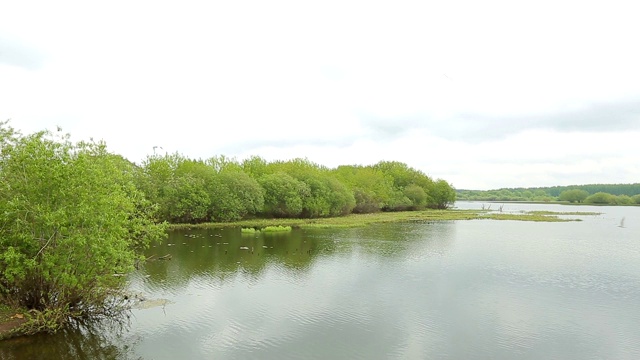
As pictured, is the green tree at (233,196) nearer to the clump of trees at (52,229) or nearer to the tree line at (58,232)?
the tree line at (58,232)

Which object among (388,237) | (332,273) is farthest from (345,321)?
(388,237)

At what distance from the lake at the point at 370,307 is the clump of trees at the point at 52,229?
87.4 inches

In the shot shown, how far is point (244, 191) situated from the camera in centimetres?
8062

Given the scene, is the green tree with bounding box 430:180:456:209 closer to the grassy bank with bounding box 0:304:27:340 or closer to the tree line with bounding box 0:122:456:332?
the tree line with bounding box 0:122:456:332

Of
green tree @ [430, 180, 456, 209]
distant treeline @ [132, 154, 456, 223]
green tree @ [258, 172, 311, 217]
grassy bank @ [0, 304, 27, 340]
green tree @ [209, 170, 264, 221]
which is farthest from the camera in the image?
green tree @ [430, 180, 456, 209]

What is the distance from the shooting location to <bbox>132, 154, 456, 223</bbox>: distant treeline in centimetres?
7288

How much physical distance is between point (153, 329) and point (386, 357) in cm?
1122

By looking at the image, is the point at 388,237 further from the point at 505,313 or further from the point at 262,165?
the point at 262,165

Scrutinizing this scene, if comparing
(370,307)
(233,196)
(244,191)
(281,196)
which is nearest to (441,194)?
(281,196)

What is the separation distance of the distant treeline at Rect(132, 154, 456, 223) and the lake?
28.4m

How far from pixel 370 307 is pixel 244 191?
59296 mm

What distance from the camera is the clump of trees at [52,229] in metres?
18.3

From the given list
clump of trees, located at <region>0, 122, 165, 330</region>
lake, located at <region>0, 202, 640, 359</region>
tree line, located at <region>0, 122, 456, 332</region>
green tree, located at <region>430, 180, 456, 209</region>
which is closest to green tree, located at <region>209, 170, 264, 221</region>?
lake, located at <region>0, 202, 640, 359</region>

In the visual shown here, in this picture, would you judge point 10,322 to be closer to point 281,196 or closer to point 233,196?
point 233,196
